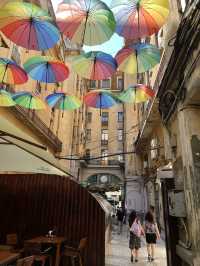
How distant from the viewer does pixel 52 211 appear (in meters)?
8.73

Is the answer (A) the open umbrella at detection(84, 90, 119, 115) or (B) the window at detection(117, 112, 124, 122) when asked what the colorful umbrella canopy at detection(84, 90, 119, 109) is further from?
(B) the window at detection(117, 112, 124, 122)

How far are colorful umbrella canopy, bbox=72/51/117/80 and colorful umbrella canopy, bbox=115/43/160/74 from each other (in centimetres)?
27

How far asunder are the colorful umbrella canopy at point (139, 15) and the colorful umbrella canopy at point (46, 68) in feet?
7.79

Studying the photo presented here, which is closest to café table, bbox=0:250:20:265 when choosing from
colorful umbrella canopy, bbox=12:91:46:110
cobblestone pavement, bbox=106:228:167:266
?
cobblestone pavement, bbox=106:228:167:266

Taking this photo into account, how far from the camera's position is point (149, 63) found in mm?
7098

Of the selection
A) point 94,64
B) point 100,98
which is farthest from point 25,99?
point 94,64

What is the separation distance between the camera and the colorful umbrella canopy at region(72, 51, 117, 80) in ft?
23.3

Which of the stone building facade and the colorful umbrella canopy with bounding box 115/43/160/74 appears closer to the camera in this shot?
the stone building facade

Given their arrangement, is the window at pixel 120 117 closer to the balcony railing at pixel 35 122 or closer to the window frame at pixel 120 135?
the window frame at pixel 120 135

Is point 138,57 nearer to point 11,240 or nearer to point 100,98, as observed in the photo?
point 100,98

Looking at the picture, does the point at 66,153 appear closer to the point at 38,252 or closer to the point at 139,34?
the point at 38,252

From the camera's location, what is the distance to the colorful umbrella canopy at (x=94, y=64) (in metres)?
7.09

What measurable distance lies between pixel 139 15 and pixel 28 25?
267cm

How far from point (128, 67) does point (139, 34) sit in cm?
135
